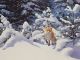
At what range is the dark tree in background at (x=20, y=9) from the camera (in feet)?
6.13

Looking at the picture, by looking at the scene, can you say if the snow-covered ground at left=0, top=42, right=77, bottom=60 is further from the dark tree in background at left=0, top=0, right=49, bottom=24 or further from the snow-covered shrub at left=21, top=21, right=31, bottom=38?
the dark tree in background at left=0, top=0, right=49, bottom=24

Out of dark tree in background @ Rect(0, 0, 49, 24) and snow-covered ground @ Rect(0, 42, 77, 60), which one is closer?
snow-covered ground @ Rect(0, 42, 77, 60)

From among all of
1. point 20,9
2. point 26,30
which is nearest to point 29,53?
point 26,30

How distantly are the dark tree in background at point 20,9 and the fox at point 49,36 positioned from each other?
158 millimetres

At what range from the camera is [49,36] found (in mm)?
1809

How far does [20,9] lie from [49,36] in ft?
1.11

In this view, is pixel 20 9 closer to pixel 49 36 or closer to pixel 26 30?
pixel 26 30

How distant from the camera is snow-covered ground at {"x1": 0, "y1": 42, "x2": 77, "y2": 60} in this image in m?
1.76

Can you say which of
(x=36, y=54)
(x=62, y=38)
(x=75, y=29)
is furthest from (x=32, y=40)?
(x=75, y=29)

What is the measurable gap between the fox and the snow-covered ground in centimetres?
5

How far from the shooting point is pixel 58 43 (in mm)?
1771

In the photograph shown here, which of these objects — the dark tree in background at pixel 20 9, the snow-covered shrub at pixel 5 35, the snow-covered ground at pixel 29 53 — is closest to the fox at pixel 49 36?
the snow-covered ground at pixel 29 53

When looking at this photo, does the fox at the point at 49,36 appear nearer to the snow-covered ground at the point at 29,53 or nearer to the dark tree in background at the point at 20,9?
the snow-covered ground at the point at 29,53

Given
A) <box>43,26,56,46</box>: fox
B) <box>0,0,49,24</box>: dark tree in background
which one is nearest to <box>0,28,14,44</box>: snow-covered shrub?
<box>0,0,49,24</box>: dark tree in background
